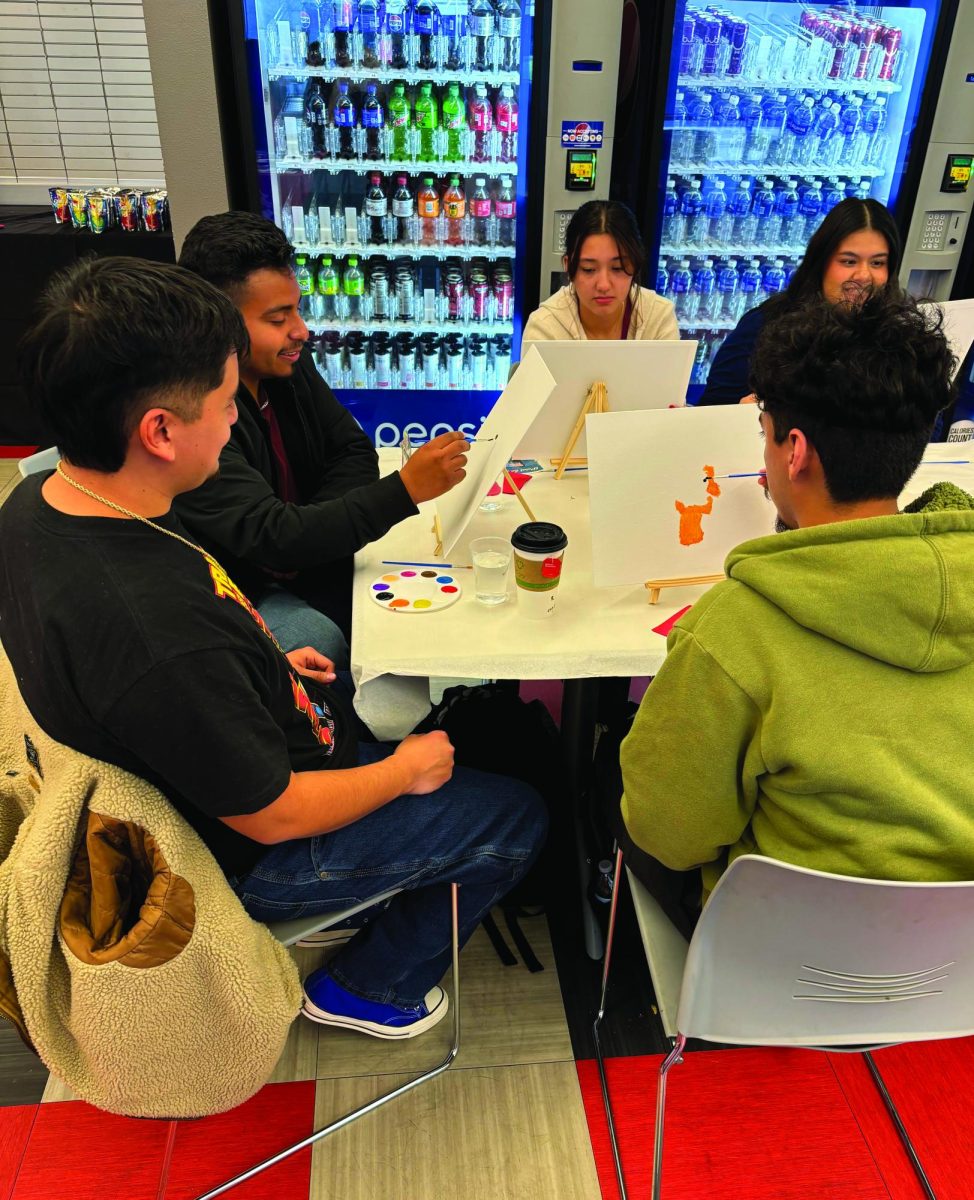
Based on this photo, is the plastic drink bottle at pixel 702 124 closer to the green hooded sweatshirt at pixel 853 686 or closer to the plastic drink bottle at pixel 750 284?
the plastic drink bottle at pixel 750 284

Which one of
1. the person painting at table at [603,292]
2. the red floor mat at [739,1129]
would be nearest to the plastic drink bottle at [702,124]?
the person painting at table at [603,292]

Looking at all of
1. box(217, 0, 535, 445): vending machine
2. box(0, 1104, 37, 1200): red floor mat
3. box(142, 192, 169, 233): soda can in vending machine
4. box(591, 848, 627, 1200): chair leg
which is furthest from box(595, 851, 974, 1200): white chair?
box(142, 192, 169, 233): soda can in vending machine

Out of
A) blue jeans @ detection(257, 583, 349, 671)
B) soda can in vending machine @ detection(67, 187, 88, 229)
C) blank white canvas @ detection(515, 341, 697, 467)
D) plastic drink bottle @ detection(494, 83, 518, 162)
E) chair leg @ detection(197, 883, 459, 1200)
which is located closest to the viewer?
chair leg @ detection(197, 883, 459, 1200)

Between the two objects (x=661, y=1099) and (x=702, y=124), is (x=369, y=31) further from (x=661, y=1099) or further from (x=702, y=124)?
(x=661, y=1099)

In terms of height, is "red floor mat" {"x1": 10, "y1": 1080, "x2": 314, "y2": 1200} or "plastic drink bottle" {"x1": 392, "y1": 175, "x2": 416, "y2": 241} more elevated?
"plastic drink bottle" {"x1": 392, "y1": 175, "x2": 416, "y2": 241}

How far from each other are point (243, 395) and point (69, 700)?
104 cm

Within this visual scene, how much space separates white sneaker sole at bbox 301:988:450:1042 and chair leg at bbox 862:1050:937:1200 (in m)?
0.81

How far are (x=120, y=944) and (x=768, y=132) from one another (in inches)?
148

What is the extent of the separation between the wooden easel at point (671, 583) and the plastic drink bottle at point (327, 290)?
2426 millimetres

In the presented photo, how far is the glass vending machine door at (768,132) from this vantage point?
3174 millimetres

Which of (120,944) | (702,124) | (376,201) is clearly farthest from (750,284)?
(120,944)

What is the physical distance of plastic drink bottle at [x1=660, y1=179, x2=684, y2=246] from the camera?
11.6 feet

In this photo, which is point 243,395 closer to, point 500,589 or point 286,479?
point 286,479

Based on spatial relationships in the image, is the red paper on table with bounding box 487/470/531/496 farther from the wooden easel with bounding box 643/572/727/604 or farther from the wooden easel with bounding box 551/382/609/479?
the wooden easel with bounding box 643/572/727/604
